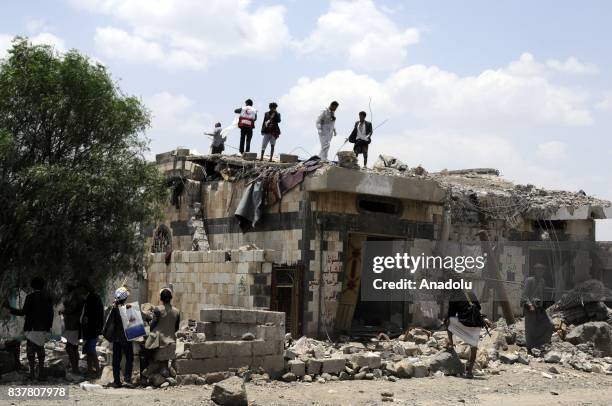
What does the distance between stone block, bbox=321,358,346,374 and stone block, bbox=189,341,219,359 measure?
73.5 inches

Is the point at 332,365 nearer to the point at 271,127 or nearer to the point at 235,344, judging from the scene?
the point at 235,344

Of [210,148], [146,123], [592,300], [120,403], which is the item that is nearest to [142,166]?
[146,123]

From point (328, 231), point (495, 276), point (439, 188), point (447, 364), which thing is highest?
point (439, 188)

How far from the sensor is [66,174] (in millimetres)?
12672

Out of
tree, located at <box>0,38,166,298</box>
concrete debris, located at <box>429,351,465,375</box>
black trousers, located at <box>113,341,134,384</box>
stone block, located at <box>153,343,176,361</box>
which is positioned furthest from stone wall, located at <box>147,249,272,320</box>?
black trousers, located at <box>113,341,134,384</box>

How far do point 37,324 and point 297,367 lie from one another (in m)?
3.96

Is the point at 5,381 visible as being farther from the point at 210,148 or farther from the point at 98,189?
the point at 210,148

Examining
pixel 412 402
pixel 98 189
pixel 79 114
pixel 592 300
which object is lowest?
pixel 412 402

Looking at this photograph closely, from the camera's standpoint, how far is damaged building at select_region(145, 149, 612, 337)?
17.2 meters

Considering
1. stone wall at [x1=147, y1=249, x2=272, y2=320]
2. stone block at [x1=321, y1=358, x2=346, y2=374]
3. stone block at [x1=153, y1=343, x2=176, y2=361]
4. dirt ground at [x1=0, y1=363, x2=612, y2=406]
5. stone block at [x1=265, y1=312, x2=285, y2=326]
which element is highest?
stone wall at [x1=147, y1=249, x2=272, y2=320]

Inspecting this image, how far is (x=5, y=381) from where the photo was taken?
1159cm

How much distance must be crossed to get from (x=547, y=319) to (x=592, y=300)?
3.09 metres

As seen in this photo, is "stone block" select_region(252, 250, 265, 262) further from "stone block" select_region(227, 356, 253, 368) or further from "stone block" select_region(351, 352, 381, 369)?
"stone block" select_region(227, 356, 253, 368)

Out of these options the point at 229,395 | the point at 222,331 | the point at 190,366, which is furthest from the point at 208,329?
the point at 229,395
